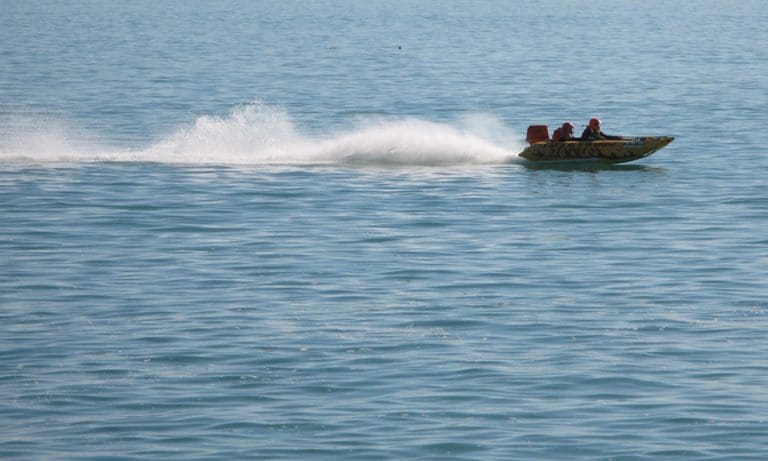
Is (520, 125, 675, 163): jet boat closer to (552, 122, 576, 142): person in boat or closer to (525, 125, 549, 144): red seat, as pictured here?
(525, 125, 549, 144): red seat

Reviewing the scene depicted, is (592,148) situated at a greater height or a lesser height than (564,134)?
lesser

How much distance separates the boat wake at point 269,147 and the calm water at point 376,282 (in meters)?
0.11

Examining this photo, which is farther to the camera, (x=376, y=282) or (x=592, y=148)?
(x=592, y=148)

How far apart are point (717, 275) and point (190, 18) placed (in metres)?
129

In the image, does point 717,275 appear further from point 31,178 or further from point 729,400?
point 31,178

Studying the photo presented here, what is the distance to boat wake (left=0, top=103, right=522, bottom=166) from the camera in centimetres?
4250

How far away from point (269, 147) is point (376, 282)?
60.8 ft

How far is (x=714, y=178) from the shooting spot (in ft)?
131

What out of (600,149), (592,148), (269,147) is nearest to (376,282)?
(592,148)

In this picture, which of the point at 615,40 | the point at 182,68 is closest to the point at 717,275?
the point at 182,68

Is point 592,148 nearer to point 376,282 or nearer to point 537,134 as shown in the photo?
point 537,134

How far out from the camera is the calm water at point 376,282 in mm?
18656

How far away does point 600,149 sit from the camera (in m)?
40.1

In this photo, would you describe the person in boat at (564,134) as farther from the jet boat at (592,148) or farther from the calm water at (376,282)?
the calm water at (376,282)
